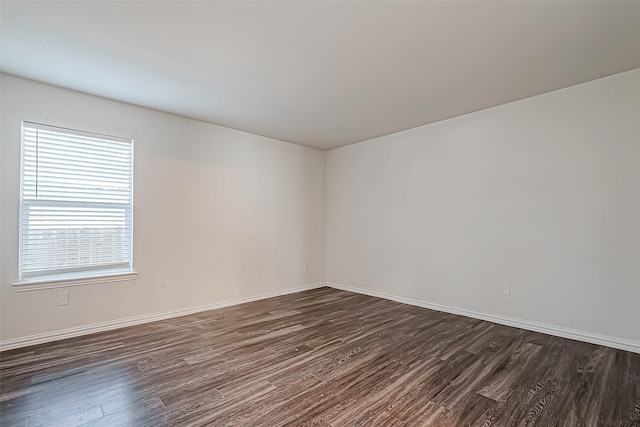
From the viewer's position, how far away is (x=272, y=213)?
4.84 meters

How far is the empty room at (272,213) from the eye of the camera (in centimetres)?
196

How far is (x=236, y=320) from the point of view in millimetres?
3576

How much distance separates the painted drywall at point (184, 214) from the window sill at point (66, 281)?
55 millimetres

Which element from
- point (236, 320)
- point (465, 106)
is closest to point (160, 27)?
point (236, 320)

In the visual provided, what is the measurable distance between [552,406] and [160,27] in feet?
12.0

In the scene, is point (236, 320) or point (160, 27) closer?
point (160, 27)

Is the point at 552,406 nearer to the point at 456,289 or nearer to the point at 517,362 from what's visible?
the point at 517,362

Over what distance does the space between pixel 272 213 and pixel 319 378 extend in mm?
2994

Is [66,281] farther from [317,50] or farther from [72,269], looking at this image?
[317,50]

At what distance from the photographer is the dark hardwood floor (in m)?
1.81

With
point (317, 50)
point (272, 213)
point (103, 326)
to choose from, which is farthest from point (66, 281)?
point (317, 50)

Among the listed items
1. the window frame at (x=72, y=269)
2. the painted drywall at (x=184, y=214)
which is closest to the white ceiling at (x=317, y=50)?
the painted drywall at (x=184, y=214)

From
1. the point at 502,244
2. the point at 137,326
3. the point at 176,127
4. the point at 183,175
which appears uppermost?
the point at 176,127

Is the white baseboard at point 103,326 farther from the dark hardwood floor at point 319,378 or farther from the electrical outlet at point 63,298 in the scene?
the electrical outlet at point 63,298
